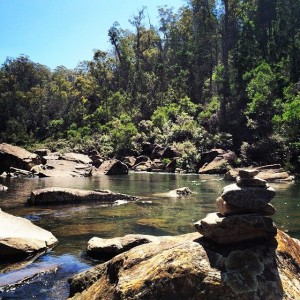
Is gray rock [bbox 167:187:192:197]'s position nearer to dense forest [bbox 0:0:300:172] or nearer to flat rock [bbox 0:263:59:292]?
flat rock [bbox 0:263:59:292]

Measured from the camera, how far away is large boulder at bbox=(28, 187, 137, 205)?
21320mm

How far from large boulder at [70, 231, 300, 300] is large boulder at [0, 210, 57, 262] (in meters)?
3.55

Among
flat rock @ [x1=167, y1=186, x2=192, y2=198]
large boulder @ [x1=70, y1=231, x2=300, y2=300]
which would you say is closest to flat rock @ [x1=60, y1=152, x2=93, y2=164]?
flat rock @ [x1=167, y1=186, x2=192, y2=198]

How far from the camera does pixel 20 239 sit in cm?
1138

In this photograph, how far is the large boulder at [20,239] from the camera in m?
10.9

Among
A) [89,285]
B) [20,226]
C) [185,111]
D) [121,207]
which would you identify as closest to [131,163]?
[185,111]

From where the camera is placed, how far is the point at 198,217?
17.0m

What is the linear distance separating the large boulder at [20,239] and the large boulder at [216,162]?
112 ft

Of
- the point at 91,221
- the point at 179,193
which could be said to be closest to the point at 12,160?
the point at 179,193

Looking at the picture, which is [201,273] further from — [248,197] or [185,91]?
[185,91]

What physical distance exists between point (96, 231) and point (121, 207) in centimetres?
548

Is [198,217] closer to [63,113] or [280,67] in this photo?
[280,67]

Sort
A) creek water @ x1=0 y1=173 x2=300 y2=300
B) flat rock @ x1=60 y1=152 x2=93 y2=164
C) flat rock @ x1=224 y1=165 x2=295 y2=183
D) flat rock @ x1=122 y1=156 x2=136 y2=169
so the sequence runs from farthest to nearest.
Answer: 1. flat rock @ x1=122 y1=156 x2=136 y2=169
2. flat rock @ x1=60 y1=152 x2=93 y2=164
3. flat rock @ x1=224 y1=165 x2=295 y2=183
4. creek water @ x1=0 y1=173 x2=300 y2=300

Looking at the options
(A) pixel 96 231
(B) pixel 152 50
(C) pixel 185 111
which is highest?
(B) pixel 152 50
